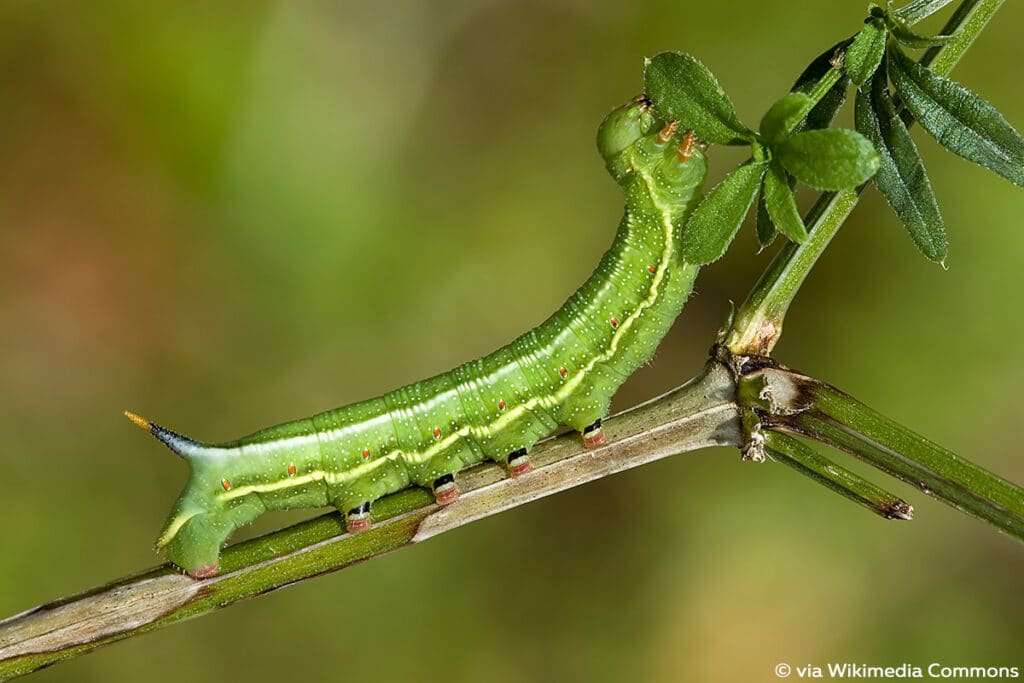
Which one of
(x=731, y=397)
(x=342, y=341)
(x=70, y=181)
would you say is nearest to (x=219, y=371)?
(x=342, y=341)

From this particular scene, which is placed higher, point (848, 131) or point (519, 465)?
point (848, 131)

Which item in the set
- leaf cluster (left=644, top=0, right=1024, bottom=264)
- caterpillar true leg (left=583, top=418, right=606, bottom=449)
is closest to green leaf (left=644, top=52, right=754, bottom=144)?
leaf cluster (left=644, top=0, right=1024, bottom=264)

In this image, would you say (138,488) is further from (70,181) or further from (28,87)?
(28,87)

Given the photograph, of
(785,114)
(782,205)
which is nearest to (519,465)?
(782,205)

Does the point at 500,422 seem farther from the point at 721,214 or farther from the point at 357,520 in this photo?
the point at 721,214

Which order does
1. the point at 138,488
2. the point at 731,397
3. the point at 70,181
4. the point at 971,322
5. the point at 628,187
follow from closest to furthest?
the point at 731,397, the point at 628,187, the point at 971,322, the point at 138,488, the point at 70,181
